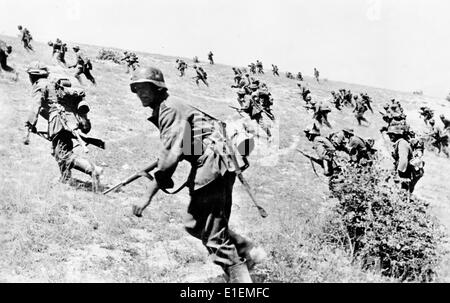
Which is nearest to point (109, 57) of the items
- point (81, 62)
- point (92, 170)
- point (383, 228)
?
point (81, 62)

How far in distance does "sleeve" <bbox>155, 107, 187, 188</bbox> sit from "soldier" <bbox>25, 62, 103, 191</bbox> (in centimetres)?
425

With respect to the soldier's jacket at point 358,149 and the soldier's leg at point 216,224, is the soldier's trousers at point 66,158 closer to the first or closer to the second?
the soldier's leg at point 216,224

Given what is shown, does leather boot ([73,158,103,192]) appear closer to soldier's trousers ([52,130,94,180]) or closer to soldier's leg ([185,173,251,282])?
soldier's trousers ([52,130,94,180])

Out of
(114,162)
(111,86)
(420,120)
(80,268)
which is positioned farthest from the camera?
(420,120)

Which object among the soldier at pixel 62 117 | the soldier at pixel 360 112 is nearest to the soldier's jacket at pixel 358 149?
the soldier at pixel 62 117

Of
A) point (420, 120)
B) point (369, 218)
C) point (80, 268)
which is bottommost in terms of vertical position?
point (80, 268)

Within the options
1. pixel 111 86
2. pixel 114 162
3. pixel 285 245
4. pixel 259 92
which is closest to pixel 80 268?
pixel 285 245

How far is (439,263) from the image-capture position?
5273 millimetres

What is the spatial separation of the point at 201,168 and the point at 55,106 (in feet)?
16.8

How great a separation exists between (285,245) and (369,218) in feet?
4.21

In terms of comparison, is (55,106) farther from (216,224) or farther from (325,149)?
(325,149)

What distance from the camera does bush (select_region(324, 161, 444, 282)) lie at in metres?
5.14

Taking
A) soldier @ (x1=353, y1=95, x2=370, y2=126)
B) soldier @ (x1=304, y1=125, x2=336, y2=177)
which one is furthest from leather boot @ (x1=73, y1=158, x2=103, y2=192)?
soldier @ (x1=353, y1=95, x2=370, y2=126)
